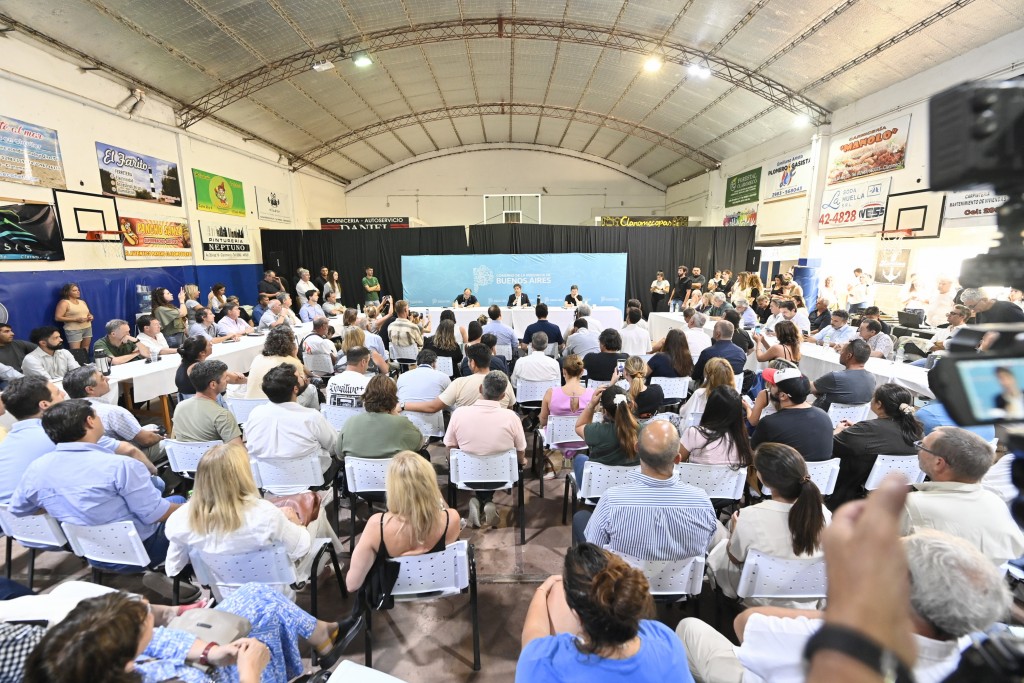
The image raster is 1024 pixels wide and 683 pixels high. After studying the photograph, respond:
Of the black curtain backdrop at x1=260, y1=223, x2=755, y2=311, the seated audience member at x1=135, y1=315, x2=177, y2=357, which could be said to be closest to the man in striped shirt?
the seated audience member at x1=135, y1=315, x2=177, y2=357

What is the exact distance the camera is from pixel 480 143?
612 inches

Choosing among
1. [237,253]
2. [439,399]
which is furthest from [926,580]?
[237,253]

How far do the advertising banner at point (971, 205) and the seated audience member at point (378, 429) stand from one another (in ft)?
27.3

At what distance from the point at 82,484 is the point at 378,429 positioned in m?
1.22

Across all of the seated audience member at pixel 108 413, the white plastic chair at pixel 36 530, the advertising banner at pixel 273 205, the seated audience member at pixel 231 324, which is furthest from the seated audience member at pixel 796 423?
the advertising banner at pixel 273 205

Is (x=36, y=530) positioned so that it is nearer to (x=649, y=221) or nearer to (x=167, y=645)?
(x=167, y=645)

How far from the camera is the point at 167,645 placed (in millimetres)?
1130

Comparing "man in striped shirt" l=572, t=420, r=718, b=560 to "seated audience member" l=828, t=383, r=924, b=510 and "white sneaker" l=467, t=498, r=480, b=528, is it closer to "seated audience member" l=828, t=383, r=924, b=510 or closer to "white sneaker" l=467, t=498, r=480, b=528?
"white sneaker" l=467, t=498, r=480, b=528

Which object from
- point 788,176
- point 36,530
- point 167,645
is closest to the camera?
point 167,645

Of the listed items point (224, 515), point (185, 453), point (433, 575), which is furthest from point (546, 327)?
point (224, 515)

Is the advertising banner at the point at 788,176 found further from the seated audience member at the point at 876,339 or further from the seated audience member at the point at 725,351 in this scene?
the seated audience member at the point at 725,351

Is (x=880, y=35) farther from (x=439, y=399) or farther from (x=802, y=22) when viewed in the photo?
(x=439, y=399)

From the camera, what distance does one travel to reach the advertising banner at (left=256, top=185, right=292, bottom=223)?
11038 mm

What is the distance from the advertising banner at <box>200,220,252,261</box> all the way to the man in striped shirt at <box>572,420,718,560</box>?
406 inches
